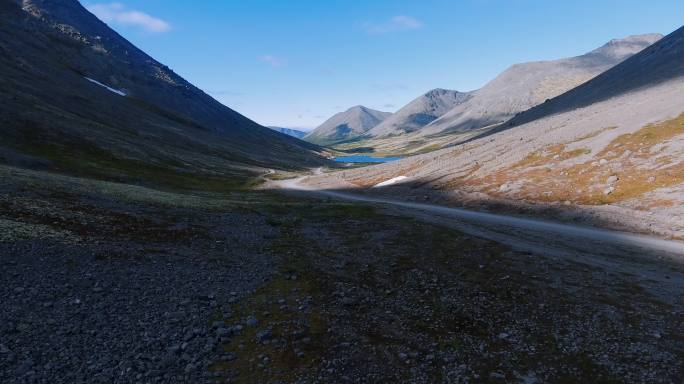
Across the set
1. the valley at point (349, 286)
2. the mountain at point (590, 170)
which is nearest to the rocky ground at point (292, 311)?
the valley at point (349, 286)

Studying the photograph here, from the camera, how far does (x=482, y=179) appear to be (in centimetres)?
7319

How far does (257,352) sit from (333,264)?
12423 millimetres

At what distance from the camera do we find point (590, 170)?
199 feet

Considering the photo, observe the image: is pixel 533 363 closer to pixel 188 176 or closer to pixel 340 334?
pixel 340 334

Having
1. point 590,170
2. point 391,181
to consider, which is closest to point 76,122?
point 391,181

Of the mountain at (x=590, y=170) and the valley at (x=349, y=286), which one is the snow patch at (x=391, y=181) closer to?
the mountain at (x=590, y=170)

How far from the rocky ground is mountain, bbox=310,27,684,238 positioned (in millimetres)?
26292

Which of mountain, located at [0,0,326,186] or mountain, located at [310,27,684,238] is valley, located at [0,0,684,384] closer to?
mountain, located at [310,27,684,238]

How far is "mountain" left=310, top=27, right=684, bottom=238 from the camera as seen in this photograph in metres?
46.2

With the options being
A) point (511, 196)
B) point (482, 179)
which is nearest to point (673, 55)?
point (482, 179)

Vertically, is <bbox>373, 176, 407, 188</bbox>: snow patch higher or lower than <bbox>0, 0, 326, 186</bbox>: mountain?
lower

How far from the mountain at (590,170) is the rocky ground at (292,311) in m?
26.3

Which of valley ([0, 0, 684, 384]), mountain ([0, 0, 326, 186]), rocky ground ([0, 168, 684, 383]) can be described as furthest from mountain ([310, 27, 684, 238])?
mountain ([0, 0, 326, 186])

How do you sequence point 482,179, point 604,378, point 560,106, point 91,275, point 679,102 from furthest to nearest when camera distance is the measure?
point 560,106 → point 679,102 → point 482,179 → point 91,275 → point 604,378
